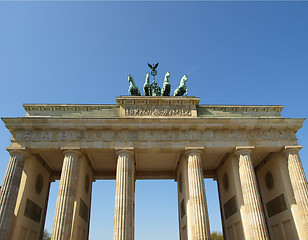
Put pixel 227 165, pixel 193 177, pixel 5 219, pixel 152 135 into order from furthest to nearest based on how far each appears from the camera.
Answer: pixel 227 165
pixel 152 135
pixel 193 177
pixel 5 219

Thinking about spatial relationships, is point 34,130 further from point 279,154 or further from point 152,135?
point 279,154

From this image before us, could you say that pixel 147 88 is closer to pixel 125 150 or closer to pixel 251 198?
pixel 125 150

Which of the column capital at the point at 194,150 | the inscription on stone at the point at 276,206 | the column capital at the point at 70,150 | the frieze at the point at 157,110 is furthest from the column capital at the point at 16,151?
the inscription on stone at the point at 276,206

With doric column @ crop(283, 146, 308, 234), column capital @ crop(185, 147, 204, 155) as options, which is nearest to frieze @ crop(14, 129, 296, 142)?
column capital @ crop(185, 147, 204, 155)

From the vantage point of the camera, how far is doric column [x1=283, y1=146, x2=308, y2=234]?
67.0ft

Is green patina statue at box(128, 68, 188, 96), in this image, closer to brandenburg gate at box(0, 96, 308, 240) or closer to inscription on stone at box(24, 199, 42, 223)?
brandenburg gate at box(0, 96, 308, 240)

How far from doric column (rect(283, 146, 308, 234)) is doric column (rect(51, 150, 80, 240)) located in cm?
1878

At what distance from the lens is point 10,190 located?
19.9m

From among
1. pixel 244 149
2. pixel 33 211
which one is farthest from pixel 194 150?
pixel 33 211

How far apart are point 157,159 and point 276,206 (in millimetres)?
12301

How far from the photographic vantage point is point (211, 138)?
22766mm

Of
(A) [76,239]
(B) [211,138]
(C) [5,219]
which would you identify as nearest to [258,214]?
(B) [211,138]

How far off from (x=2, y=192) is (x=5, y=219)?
2.14 m

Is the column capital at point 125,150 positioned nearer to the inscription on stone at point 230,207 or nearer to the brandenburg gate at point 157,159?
the brandenburg gate at point 157,159
